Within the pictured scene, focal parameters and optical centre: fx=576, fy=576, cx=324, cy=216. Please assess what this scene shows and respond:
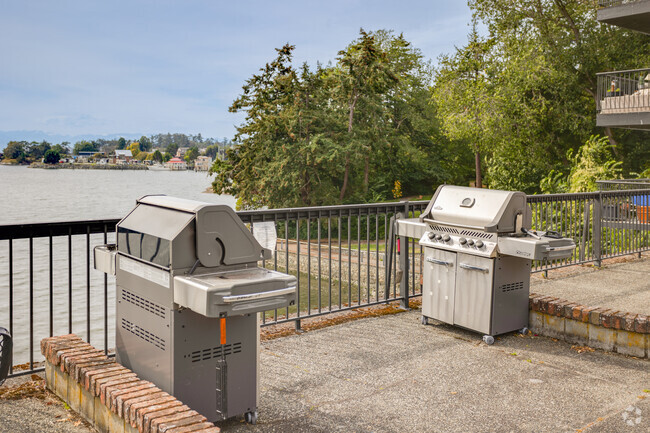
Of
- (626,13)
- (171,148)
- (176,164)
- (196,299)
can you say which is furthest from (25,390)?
(176,164)

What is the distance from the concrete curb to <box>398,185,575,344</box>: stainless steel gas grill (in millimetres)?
170

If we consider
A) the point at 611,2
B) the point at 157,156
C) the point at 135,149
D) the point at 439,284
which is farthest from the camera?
the point at 157,156

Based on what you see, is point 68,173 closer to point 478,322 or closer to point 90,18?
point 90,18

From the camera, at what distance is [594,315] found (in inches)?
200

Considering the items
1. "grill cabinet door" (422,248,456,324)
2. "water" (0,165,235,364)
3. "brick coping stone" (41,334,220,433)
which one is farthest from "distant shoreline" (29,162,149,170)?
"brick coping stone" (41,334,220,433)

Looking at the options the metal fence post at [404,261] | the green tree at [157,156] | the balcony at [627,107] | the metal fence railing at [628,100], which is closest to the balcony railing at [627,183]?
the balcony at [627,107]

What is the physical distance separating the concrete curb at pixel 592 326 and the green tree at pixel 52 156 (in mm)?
131176

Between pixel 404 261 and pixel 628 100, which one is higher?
pixel 628 100

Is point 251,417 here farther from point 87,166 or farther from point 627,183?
point 87,166

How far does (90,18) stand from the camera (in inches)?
7500

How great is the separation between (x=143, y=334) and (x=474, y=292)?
9.98 ft

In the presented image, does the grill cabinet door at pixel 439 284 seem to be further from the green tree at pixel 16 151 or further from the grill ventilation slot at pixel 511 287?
the green tree at pixel 16 151

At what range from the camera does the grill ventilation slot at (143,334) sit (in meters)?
3.25

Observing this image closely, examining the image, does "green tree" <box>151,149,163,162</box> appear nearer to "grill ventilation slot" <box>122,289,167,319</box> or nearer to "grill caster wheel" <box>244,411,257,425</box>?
"grill ventilation slot" <box>122,289,167,319</box>
